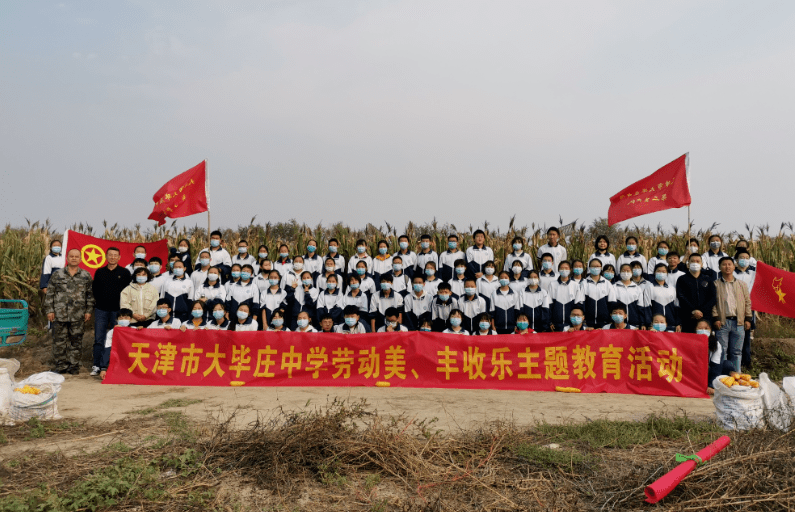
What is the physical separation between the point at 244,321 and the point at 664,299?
6.72 meters

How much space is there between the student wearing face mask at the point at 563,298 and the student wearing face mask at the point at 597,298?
124mm

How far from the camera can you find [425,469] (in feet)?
14.0

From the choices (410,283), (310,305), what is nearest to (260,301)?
(310,305)

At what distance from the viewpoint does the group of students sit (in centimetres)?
868

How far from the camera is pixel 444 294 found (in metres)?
8.91

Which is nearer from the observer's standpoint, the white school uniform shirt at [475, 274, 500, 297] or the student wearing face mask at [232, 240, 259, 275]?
the white school uniform shirt at [475, 274, 500, 297]

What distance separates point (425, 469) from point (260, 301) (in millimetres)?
5893

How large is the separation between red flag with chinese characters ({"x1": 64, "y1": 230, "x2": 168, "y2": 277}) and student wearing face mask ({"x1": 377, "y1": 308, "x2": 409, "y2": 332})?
525 cm

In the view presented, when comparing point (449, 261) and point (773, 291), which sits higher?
point (449, 261)

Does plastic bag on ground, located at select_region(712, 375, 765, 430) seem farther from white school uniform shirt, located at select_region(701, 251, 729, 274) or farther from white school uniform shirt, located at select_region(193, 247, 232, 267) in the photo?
white school uniform shirt, located at select_region(193, 247, 232, 267)

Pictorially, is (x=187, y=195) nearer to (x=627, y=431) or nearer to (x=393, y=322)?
(x=393, y=322)

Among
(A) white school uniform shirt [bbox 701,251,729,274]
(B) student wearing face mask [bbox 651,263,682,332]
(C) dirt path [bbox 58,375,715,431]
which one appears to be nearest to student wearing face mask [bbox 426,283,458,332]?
(C) dirt path [bbox 58,375,715,431]

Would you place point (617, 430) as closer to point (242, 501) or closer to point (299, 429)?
point (299, 429)

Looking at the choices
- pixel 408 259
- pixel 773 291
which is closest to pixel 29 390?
pixel 408 259
